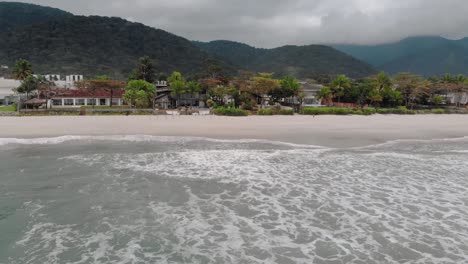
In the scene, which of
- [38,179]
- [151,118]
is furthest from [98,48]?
[38,179]

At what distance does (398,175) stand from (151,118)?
97.1 ft

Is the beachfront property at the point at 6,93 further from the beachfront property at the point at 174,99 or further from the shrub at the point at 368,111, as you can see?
the shrub at the point at 368,111

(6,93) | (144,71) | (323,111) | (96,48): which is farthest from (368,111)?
(96,48)

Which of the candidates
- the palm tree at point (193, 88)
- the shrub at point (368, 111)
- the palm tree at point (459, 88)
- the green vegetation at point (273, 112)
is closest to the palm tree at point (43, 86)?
the palm tree at point (193, 88)

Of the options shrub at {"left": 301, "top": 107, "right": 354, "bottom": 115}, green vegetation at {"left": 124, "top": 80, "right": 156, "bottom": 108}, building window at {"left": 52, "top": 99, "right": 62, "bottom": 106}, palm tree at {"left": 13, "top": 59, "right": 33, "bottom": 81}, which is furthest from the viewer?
palm tree at {"left": 13, "top": 59, "right": 33, "bottom": 81}

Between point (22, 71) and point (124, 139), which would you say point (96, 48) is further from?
point (124, 139)

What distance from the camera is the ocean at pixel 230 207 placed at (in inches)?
320

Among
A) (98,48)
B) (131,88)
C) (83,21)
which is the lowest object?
(131,88)

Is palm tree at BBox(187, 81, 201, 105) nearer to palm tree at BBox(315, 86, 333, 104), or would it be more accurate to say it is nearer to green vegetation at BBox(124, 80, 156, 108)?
green vegetation at BBox(124, 80, 156, 108)

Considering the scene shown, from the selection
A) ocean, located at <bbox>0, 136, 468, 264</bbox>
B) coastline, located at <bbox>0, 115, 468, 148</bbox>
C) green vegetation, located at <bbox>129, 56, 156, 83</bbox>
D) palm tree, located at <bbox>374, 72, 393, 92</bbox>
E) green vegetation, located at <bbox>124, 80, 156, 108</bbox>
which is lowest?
ocean, located at <bbox>0, 136, 468, 264</bbox>

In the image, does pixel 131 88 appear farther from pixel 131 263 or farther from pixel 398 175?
pixel 131 263

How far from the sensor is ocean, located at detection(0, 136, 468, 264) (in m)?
8.12

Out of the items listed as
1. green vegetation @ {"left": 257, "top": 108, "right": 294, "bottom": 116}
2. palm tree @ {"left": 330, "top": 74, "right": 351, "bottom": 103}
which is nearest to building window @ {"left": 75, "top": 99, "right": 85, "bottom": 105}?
green vegetation @ {"left": 257, "top": 108, "right": 294, "bottom": 116}

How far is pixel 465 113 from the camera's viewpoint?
5847 cm
